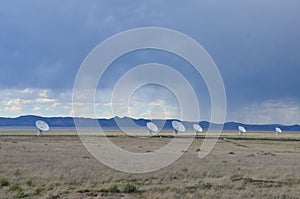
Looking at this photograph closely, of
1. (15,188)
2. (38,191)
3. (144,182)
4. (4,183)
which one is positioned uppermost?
(144,182)

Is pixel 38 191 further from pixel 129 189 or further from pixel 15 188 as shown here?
pixel 129 189

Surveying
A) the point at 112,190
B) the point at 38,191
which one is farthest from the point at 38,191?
the point at 112,190

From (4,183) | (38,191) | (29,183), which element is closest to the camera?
(38,191)

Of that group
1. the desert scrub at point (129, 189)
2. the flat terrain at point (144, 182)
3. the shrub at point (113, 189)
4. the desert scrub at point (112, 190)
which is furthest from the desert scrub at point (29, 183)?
the desert scrub at point (129, 189)

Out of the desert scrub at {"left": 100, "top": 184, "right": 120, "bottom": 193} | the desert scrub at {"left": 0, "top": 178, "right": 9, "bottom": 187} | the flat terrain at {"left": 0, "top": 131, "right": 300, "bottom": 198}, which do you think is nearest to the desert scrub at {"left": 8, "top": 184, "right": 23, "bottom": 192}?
the flat terrain at {"left": 0, "top": 131, "right": 300, "bottom": 198}

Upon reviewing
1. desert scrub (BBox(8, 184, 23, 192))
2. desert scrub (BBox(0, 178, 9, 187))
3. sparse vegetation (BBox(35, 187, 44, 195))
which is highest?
desert scrub (BBox(0, 178, 9, 187))

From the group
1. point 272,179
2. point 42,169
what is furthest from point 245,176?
point 42,169

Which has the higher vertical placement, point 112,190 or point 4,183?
point 4,183

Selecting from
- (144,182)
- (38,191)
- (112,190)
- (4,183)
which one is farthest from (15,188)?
(144,182)

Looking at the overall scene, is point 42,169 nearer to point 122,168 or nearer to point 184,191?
point 122,168

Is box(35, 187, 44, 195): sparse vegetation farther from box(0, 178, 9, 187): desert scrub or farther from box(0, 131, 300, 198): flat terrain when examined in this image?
box(0, 178, 9, 187): desert scrub

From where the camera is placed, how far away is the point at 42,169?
26453 mm

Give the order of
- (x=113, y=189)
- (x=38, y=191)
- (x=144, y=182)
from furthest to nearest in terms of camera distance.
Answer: (x=144, y=182)
(x=113, y=189)
(x=38, y=191)

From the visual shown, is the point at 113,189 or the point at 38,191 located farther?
the point at 113,189
